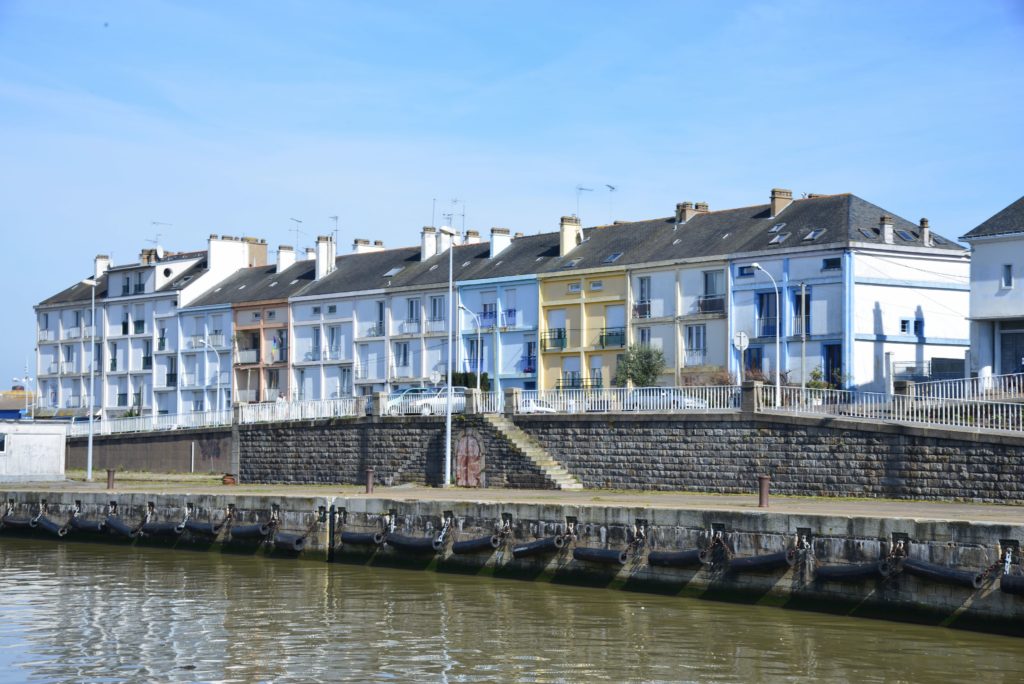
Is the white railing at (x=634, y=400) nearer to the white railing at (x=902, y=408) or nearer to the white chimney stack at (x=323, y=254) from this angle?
the white railing at (x=902, y=408)

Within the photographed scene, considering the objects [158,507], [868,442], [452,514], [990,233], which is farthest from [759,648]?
[990,233]

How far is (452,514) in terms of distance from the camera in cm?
2861

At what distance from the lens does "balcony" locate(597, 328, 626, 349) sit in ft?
187

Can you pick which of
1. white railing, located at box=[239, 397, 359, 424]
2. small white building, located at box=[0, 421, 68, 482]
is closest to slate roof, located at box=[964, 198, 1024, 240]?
white railing, located at box=[239, 397, 359, 424]

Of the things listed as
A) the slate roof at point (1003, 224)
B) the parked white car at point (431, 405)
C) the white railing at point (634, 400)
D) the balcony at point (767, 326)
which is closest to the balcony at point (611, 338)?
the balcony at point (767, 326)

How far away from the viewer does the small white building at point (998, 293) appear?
42625 millimetres

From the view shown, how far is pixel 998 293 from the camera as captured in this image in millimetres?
43000

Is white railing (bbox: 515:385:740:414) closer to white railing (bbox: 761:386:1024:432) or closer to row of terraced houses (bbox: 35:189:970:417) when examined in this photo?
white railing (bbox: 761:386:1024:432)

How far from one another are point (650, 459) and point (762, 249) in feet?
55.7

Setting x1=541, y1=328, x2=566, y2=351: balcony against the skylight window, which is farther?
x1=541, y1=328, x2=566, y2=351: balcony

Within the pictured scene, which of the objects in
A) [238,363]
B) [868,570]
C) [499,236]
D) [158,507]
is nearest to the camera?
[868,570]

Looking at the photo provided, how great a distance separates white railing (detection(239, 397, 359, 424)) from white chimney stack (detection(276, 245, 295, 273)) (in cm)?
2485

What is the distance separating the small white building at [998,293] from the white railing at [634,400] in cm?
1044

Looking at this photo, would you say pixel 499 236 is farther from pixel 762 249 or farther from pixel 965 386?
pixel 965 386
